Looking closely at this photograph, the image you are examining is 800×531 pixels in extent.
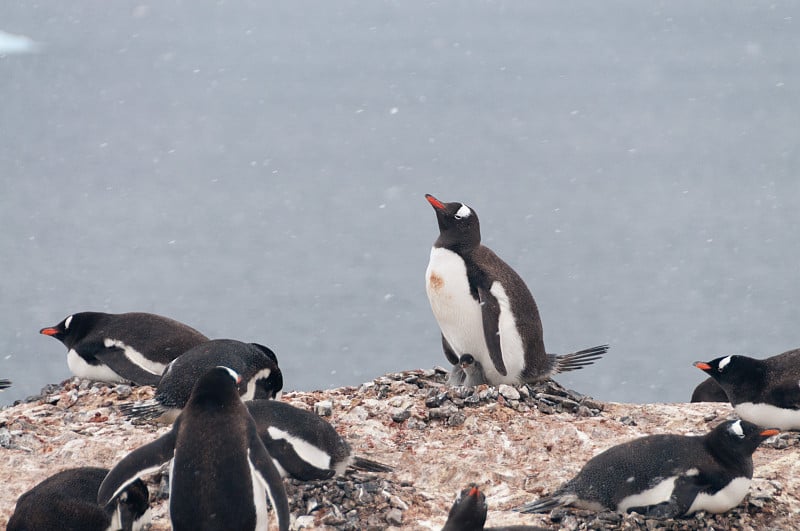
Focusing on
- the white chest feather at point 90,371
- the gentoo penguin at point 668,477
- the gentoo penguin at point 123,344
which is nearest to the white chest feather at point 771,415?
the gentoo penguin at point 668,477

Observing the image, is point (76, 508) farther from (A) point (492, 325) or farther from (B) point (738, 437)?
(A) point (492, 325)

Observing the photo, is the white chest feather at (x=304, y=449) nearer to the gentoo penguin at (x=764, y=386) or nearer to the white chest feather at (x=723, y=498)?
the white chest feather at (x=723, y=498)

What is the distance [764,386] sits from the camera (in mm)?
4727

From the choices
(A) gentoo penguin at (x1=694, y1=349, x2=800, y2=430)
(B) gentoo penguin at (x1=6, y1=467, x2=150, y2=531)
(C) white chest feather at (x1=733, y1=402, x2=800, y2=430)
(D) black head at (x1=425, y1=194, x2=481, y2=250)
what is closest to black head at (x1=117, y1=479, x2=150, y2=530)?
(B) gentoo penguin at (x1=6, y1=467, x2=150, y2=531)

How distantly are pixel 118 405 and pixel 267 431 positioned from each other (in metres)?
1.68

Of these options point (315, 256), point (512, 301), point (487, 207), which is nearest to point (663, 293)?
point (487, 207)

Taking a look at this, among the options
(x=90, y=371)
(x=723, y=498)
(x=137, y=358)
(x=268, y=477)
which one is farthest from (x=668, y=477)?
(x=90, y=371)

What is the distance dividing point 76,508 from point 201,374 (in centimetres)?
121

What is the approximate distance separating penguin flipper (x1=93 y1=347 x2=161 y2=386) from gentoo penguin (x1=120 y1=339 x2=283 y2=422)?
1.37 feet

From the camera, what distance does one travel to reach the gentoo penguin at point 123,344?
543cm

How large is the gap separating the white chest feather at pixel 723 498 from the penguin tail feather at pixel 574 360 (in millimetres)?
1953

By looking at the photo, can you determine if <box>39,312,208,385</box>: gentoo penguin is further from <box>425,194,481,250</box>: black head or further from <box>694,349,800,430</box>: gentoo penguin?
<box>694,349,800,430</box>: gentoo penguin

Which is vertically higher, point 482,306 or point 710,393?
point 482,306

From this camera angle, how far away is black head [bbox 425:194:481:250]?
5566mm
